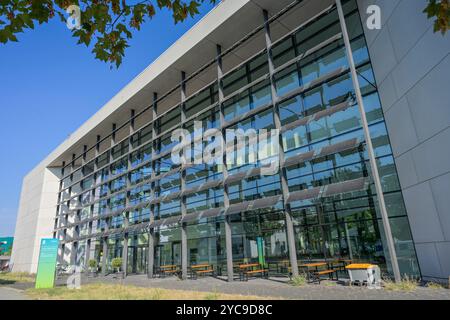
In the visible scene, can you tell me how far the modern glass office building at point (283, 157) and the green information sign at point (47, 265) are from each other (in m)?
6.25

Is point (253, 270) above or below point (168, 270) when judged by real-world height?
below

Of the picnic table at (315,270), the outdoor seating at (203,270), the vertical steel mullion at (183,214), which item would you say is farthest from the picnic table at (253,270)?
the vertical steel mullion at (183,214)

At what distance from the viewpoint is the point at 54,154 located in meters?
42.2

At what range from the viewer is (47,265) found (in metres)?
18.6

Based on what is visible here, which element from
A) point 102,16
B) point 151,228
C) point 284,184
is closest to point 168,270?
point 151,228

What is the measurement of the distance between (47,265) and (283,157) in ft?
50.3

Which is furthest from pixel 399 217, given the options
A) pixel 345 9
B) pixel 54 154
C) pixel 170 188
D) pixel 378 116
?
Result: pixel 54 154

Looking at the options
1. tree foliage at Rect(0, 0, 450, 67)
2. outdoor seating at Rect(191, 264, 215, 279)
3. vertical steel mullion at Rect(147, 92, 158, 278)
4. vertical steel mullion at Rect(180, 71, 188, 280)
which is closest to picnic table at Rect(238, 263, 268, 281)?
outdoor seating at Rect(191, 264, 215, 279)

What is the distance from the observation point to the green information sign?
59.9ft

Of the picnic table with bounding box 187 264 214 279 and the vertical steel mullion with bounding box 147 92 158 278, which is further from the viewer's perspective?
the vertical steel mullion with bounding box 147 92 158 278

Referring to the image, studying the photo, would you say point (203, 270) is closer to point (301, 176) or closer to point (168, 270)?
point (168, 270)

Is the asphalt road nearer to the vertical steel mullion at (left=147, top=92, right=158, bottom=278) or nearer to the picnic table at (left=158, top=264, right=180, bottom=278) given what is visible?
the vertical steel mullion at (left=147, top=92, right=158, bottom=278)

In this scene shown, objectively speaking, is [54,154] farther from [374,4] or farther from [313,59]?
[374,4]

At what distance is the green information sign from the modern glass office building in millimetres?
6247
